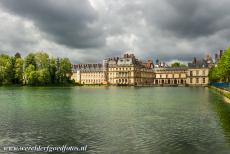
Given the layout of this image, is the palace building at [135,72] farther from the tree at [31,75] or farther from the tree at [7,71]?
the tree at [31,75]

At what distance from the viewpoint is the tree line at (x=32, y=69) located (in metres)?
113

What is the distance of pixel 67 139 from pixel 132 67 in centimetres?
16899

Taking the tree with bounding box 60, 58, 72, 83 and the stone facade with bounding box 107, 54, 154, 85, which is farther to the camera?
the stone facade with bounding box 107, 54, 154, 85

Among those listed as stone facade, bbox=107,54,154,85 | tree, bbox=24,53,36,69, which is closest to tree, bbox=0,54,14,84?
tree, bbox=24,53,36,69

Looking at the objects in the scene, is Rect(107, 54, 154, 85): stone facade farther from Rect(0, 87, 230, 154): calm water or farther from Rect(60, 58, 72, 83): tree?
Rect(0, 87, 230, 154): calm water

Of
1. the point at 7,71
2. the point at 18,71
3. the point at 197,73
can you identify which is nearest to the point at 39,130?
the point at 18,71

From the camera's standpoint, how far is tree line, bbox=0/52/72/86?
113 meters

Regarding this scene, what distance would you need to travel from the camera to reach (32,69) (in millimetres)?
111938

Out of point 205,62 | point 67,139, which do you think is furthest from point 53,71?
point 67,139

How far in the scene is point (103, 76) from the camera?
651 feet

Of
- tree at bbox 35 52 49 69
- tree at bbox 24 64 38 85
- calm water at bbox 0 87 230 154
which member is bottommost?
calm water at bbox 0 87 230 154

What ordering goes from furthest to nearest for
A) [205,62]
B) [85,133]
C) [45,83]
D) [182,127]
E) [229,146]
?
[205,62]
[45,83]
[182,127]
[85,133]
[229,146]

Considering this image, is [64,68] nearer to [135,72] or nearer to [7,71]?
[7,71]

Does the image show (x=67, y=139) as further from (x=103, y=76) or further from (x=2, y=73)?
(x=103, y=76)
